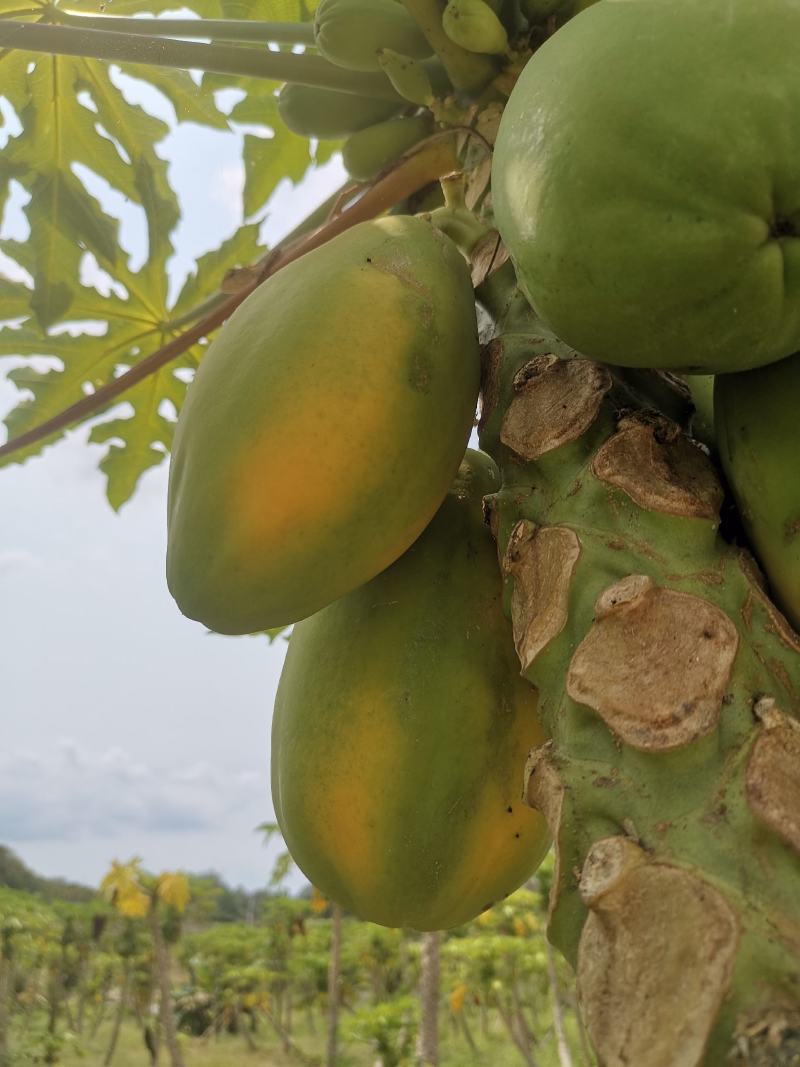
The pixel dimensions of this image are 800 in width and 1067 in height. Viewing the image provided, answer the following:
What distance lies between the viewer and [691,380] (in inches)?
46.5

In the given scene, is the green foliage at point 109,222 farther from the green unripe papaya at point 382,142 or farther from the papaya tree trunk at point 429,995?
the papaya tree trunk at point 429,995

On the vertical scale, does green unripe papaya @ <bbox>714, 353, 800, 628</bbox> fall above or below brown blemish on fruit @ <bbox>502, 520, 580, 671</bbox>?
above

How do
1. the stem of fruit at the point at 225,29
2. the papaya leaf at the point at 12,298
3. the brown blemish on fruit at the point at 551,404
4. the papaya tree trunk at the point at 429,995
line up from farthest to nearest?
the papaya tree trunk at the point at 429,995 < the papaya leaf at the point at 12,298 < the stem of fruit at the point at 225,29 < the brown blemish on fruit at the point at 551,404

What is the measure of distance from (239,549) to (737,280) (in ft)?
1.76

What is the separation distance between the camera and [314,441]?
1014 millimetres

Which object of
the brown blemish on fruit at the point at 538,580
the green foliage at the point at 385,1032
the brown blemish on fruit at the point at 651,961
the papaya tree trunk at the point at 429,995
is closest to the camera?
the brown blemish on fruit at the point at 651,961

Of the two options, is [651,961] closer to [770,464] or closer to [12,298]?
[770,464]

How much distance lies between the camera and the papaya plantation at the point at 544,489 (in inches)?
27.7

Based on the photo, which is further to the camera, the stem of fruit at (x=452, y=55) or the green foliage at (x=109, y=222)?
the green foliage at (x=109, y=222)

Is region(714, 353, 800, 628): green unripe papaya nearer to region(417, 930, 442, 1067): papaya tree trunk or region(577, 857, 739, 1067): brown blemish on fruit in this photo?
region(577, 857, 739, 1067): brown blemish on fruit

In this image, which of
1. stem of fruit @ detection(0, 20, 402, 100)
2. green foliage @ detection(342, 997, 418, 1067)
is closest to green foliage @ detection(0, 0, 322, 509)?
stem of fruit @ detection(0, 20, 402, 100)

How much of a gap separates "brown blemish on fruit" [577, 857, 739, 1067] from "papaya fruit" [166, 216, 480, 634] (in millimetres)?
460

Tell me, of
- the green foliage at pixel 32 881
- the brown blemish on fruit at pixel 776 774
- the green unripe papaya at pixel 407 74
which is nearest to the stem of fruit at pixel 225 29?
the green unripe papaya at pixel 407 74

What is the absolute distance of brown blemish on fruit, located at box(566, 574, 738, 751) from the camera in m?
0.75
